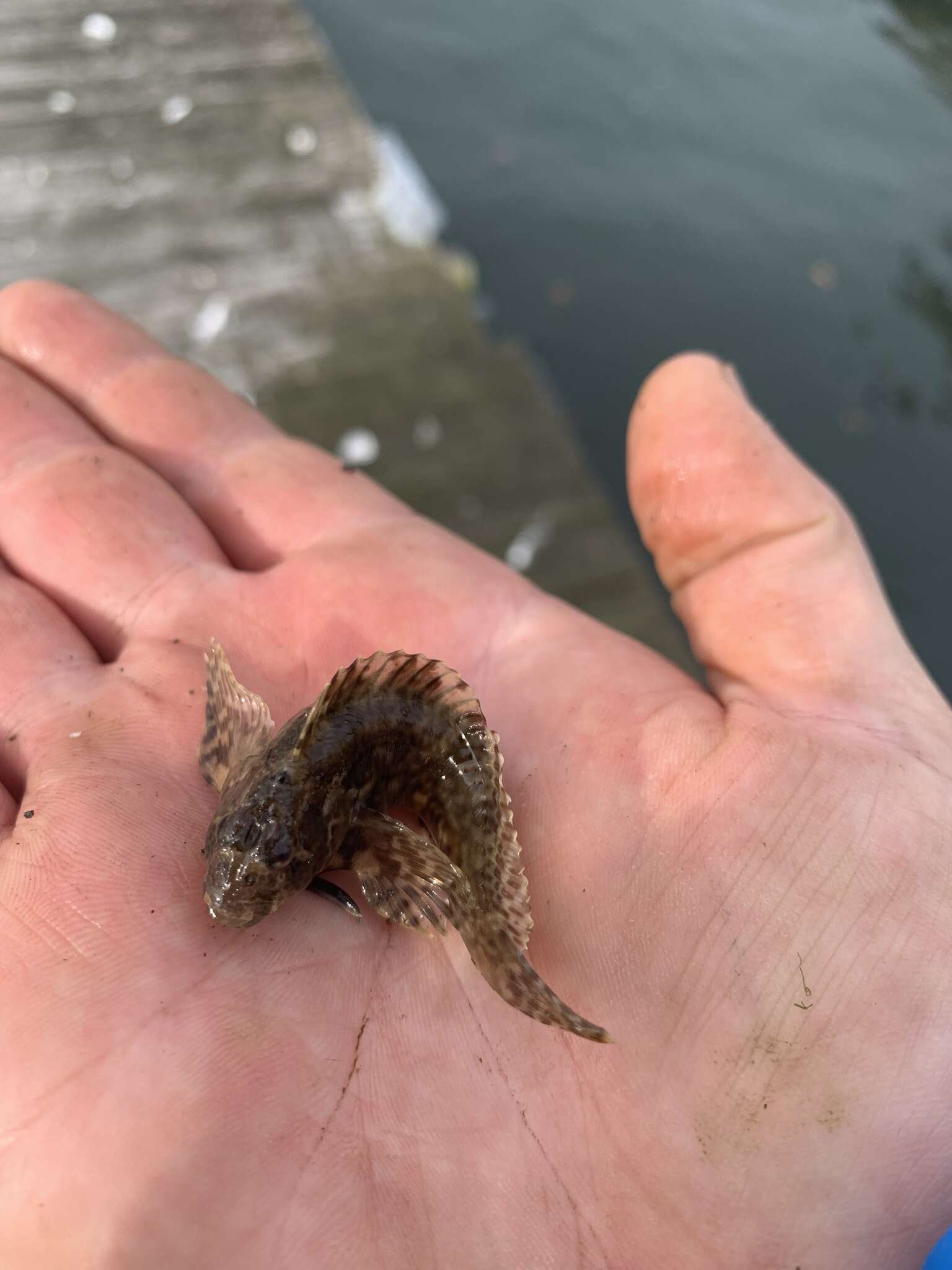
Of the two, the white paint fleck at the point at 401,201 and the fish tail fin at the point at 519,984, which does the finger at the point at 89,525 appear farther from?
the white paint fleck at the point at 401,201

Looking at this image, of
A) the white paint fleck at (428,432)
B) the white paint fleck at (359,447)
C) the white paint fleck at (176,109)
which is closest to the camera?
the white paint fleck at (359,447)

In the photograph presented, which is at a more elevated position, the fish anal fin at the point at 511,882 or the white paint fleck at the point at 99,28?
the fish anal fin at the point at 511,882

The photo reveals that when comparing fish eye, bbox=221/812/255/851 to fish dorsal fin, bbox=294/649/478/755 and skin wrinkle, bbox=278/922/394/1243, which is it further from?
skin wrinkle, bbox=278/922/394/1243

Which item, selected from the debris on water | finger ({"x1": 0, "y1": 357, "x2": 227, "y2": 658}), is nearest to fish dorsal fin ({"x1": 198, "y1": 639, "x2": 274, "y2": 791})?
finger ({"x1": 0, "y1": 357, "x2": 227, "y2": 658})

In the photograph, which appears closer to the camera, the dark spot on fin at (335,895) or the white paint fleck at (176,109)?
the dark spot on fin at (335,895)

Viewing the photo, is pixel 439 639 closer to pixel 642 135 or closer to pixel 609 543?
pixel 609 543

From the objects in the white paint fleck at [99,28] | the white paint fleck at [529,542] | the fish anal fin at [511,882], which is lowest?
the white paint fleck at [529,542]

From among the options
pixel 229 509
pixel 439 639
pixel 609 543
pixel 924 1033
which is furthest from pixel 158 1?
pixel 924 1033

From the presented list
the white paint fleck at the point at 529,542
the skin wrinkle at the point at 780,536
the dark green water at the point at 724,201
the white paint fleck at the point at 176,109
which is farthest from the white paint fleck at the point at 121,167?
the skin wrinkle at the point at 780,536
